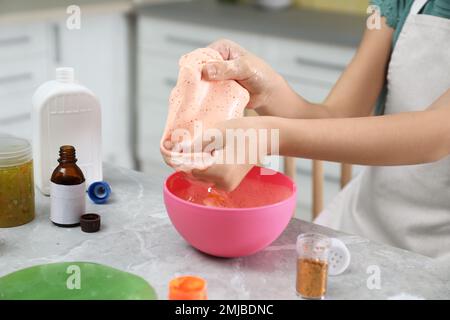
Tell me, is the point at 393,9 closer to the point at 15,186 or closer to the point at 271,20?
the point at 15,186

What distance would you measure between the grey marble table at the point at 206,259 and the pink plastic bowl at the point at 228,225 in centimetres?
3

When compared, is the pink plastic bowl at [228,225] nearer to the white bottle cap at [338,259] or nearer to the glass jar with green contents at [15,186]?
the white bottle cap at [338,259]

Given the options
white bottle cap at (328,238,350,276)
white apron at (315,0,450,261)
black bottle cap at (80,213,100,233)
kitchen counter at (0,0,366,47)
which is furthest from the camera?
kitchen counter at (0,0,366,47)

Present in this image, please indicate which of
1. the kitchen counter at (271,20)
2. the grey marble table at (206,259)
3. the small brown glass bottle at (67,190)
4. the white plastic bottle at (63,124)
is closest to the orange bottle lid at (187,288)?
the grey marble table at (206,259)

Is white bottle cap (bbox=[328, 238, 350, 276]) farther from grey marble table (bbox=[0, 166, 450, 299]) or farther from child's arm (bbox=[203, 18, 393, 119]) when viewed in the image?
child's arm (bbox=[203, 18, 393, 119])

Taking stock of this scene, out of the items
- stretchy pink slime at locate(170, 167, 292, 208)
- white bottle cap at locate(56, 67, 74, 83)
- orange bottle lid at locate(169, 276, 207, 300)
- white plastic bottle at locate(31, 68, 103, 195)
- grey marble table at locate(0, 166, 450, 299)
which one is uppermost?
white bottle cap at locate(56, 67, 74, 83)

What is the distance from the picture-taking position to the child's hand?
1.05 meters

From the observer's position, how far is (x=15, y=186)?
1.13 m

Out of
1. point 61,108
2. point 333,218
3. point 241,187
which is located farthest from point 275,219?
point 333,218

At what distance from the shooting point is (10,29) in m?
2.54

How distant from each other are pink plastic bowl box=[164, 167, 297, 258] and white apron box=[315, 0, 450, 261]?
1.52 feet

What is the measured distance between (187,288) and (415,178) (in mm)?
679

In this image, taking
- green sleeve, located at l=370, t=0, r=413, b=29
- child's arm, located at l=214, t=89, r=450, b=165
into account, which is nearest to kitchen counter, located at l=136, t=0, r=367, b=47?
green sleeve, located at l=370, t=0, r=413, b=29

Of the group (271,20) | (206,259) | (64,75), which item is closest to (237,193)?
(206,259)
